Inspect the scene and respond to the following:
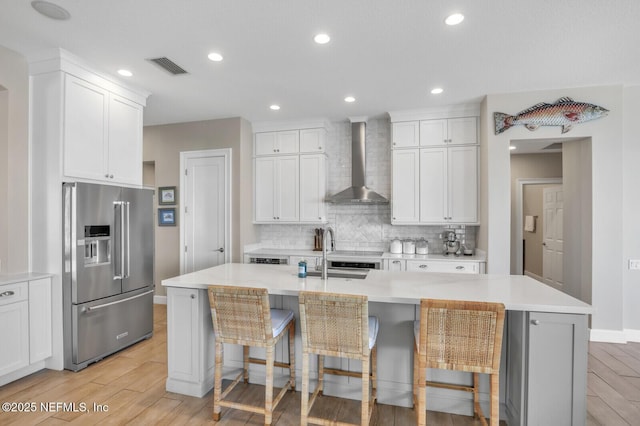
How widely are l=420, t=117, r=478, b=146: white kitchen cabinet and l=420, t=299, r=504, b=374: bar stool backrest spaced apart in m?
2.99

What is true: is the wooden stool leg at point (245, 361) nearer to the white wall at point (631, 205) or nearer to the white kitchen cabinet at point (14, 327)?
the white kitchen cabinet at point (14, 327)

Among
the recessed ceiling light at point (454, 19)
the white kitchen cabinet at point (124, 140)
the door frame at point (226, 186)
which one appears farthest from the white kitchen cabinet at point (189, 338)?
the recessed ceiling light at point (454, 19)

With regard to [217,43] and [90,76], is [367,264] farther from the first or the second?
[90,76]

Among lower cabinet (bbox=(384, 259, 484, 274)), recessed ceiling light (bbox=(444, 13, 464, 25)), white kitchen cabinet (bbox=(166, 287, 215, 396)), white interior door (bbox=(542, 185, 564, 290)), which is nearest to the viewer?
recessed ceiling light (bbox=(444, 13, 464, 25))

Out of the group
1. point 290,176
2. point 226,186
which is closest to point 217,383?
point 226,186

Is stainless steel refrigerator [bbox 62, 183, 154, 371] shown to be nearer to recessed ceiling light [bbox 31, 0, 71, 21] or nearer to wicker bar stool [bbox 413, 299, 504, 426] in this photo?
recessed ceiling light [bbox 31, 0, 71, 21]

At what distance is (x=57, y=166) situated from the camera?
2844mm

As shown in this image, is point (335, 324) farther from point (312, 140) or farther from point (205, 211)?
point (205, 211)

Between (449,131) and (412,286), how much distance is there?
2.67 meters

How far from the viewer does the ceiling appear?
2.22 metres

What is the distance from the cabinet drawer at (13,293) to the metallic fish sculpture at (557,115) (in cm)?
489

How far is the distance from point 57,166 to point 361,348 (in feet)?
9.67

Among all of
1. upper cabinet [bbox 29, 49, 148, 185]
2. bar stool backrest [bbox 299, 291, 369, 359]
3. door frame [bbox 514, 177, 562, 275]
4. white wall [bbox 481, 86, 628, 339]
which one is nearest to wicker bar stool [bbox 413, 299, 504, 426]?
bar stool backrest [bbox 299, 291, 369, 359]

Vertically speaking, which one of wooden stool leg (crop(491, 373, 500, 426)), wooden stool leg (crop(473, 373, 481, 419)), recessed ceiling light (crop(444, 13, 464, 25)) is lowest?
wooden stool leg (crop(473, 373, 481, 419))
